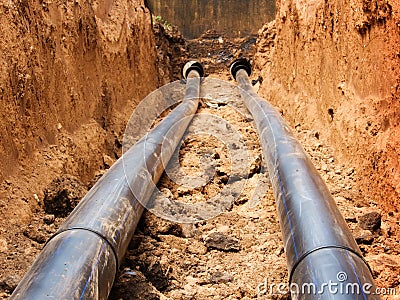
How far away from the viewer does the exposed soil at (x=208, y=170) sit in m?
1.98

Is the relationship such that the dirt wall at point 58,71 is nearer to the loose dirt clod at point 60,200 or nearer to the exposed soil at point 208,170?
the exposed soil at point 208,170

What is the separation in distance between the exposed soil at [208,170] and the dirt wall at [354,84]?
0.01 m

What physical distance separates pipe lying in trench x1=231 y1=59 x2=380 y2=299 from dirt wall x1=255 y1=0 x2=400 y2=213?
561 mm

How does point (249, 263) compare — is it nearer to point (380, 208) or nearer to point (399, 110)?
point (380, 208)

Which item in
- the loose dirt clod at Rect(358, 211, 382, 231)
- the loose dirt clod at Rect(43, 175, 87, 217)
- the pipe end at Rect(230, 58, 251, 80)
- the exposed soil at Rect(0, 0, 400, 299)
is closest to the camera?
the exposed soil at Rect(0, 0, 400, 299)

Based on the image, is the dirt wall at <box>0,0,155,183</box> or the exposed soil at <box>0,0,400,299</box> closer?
the exposed soil at <box>0,0,400,299</box>

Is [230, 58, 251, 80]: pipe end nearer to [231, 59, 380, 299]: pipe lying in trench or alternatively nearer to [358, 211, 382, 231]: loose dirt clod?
[231, 59, 380, 299]: pipe lying in trench

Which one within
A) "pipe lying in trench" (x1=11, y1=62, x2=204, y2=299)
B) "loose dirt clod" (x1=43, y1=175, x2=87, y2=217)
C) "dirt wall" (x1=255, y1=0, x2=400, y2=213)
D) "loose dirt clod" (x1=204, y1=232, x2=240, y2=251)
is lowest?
"loose dirt clod" (x1=204, y1=232, x2=240, y2=251)

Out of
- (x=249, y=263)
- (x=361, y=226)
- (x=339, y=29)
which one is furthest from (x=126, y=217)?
(x=339, y=29)

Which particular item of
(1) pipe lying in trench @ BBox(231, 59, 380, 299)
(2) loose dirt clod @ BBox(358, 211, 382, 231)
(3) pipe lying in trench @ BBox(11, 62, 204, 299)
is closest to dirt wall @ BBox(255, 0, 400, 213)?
(2) loose dirt clod @ BBox(358, 211, 382, 231)

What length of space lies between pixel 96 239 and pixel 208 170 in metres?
1.75

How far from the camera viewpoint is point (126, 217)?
Answer: 1.97 meters

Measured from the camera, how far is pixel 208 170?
10.8ft

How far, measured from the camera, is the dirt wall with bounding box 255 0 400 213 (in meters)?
2.38
